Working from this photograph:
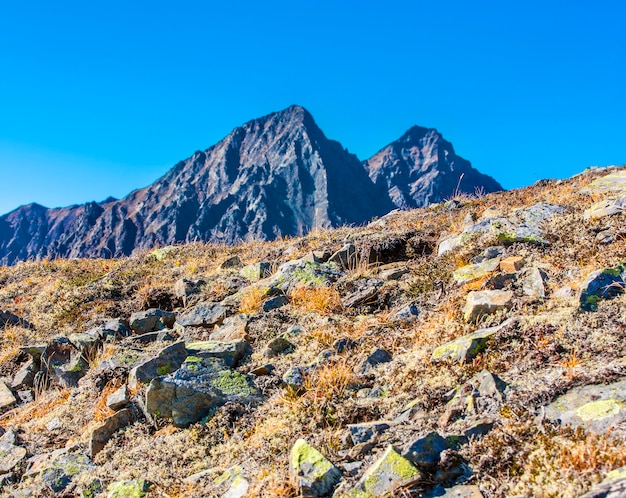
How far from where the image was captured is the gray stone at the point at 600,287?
5656 millimetres

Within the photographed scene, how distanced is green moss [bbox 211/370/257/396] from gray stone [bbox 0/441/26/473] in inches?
108

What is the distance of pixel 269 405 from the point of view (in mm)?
5777

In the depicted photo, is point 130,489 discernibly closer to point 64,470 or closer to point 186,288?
point 64,470

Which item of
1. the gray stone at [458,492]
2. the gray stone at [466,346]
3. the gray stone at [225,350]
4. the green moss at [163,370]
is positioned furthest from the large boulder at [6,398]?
the gray stone at [458,492]

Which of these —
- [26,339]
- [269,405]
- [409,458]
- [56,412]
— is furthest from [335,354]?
[26,339]

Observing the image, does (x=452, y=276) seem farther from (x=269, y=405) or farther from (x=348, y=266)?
(x=269, y=405)

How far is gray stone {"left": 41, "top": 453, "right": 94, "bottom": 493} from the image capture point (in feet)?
17.7

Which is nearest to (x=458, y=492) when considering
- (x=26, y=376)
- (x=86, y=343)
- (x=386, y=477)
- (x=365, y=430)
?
(x=386, y=477)

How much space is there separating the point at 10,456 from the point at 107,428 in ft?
4.83

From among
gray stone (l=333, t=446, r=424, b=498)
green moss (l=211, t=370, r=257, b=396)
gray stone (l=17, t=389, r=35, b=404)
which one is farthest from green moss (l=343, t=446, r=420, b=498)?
gray stone (l=17, t=389, r=35, b=404)

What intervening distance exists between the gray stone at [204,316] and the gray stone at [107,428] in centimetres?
295

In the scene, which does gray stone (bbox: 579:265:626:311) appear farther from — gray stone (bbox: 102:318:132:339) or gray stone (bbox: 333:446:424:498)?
gray stone (bbox: 102:318:132:339)

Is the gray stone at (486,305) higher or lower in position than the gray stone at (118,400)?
higher

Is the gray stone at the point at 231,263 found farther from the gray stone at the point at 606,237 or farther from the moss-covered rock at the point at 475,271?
the gray stone at the point at 606,237
